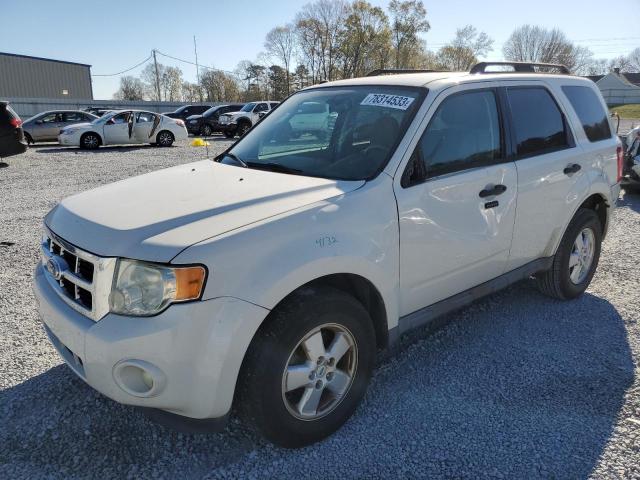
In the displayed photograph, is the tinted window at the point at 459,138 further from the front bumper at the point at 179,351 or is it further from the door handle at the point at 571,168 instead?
the front bumper at the point at 179,351

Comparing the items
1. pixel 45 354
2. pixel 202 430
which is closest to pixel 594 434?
pixel 202 430

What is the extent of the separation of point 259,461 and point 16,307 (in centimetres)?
286

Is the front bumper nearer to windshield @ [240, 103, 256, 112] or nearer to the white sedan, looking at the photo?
the white sedan

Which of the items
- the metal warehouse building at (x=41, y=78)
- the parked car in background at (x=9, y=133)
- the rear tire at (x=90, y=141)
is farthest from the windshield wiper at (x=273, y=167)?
the metal warehouse building at (x=41, y=78)

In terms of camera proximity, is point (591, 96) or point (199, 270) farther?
point (591, 96)

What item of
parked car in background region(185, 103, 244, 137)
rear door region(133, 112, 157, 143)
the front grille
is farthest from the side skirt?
parked car in background region(185, 103, 244, 137)

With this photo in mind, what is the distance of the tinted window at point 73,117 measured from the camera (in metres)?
20.7

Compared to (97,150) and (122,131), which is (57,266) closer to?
(97,150)

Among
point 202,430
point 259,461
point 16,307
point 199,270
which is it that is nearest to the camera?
point 199,270

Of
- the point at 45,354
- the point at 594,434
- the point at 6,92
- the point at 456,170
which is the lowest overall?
the point at 594,434

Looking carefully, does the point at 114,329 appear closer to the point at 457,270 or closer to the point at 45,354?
the point at 45,354

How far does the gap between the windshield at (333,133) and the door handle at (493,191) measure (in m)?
0.70

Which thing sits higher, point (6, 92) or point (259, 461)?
point (6, 92)

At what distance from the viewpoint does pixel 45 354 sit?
350 cm
